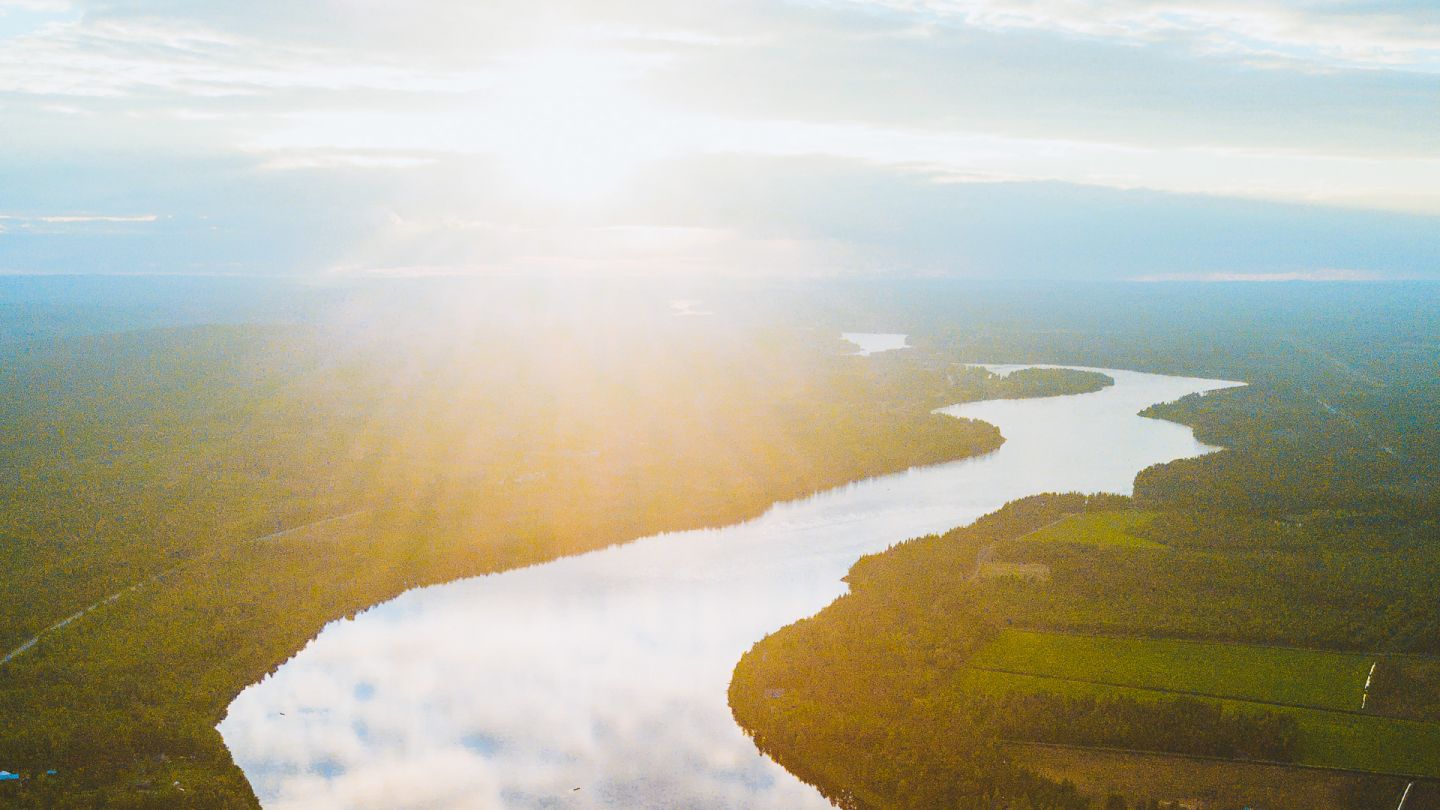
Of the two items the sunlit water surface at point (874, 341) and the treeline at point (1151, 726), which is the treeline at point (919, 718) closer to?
the treeline at point (1151, 726)

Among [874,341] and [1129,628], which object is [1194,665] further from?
[874,341]

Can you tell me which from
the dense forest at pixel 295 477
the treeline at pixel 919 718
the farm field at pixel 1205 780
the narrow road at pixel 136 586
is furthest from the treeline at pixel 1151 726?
the narrow road at pixel 136 586

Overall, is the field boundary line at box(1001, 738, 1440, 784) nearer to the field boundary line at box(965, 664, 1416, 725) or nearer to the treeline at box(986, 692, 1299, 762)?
the treeline at box(986, 692, 1299, 762)

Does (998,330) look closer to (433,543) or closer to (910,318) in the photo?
(910,318)

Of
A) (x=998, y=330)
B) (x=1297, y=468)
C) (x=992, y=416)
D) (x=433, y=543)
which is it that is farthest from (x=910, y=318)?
(x=433, y=543)

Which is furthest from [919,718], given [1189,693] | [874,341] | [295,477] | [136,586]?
[874,341]
